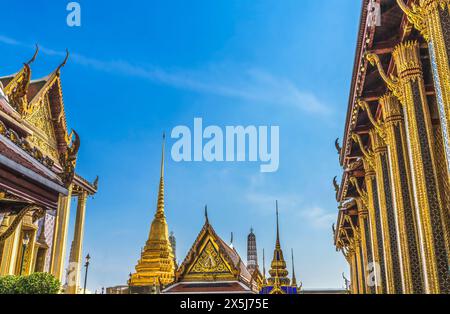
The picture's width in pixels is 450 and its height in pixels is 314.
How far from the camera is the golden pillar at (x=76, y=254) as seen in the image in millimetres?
10742

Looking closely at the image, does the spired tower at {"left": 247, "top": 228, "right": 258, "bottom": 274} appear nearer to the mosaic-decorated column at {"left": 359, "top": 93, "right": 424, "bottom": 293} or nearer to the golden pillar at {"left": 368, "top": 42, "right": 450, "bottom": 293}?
the mosaic-decorated column at {"left": 359, "top": 93, "right": 424, "bottom": 293}

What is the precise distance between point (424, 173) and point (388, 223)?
341cm

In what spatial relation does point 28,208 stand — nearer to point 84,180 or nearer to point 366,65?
point 84,180

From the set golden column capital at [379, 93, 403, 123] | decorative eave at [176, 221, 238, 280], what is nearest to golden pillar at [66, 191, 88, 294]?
golden column capital at [379, 93, 403, 123]

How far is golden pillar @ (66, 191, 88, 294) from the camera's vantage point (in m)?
10.7

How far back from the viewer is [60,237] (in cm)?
782

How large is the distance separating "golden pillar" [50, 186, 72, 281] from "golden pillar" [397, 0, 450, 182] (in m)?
6.38

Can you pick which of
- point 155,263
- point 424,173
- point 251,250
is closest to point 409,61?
point 424,173

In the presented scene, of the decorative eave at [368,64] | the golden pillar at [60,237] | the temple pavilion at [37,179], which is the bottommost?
the golden pillar at [60,237]

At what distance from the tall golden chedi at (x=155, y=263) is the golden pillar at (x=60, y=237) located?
17588 mm

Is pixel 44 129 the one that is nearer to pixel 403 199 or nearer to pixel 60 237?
pixel 60 237

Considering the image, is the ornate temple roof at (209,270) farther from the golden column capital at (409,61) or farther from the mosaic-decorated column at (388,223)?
the golden column capital at (409,61)

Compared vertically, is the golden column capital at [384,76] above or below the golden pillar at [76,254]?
above

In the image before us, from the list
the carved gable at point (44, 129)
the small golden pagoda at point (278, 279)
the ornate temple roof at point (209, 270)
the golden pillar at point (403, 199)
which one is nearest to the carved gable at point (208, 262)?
the ornate temple roof at point (209, 270)
